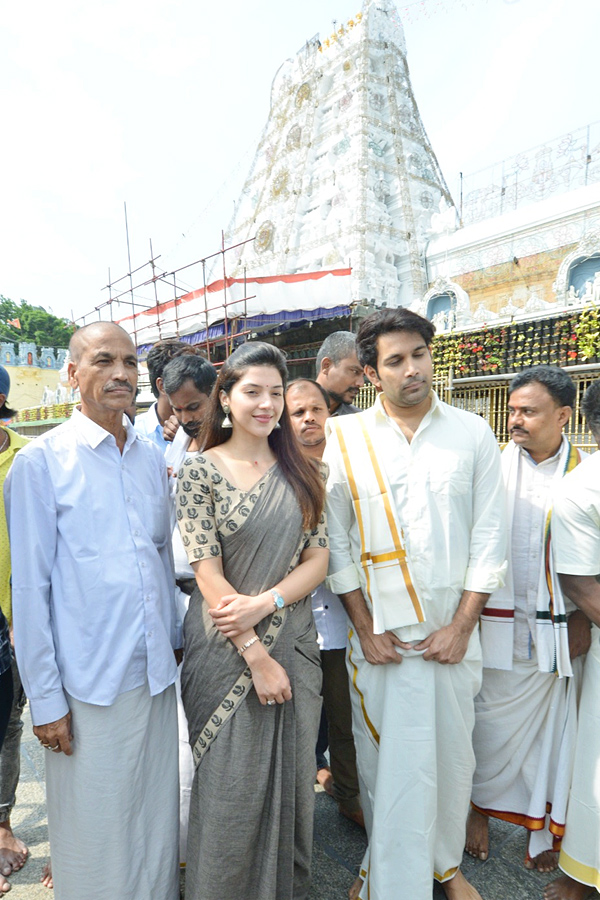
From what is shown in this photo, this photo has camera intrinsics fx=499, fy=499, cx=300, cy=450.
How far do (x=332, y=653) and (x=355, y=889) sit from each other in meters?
0.84

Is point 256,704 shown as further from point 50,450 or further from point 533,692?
point 533,692

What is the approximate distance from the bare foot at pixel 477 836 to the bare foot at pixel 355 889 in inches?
21.8

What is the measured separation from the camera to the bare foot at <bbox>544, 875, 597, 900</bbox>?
1908 mm

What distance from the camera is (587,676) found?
200 cm

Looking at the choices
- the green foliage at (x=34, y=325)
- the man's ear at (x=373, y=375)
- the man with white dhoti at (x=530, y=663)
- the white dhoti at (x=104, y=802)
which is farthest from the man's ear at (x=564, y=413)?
the green foliage at (x=34, y=325)

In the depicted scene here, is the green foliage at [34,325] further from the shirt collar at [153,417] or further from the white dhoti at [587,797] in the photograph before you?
the white dhoti at [587,797]

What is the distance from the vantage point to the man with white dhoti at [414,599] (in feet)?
5.95

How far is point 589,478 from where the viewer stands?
74.5 inches

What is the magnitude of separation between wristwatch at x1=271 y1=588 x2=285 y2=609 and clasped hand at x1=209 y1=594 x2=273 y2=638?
37 millimetres

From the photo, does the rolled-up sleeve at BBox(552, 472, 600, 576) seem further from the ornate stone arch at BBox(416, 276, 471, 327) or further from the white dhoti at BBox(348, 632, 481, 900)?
the ornate stone arch at BBox(416, 276, 471, 327)

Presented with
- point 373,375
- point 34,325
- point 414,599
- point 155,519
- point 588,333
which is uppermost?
point 34,325

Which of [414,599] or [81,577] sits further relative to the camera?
[414,599]

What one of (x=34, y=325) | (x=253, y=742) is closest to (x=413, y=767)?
(x=253, y=742)

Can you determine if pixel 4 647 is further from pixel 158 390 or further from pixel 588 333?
pixel 588 333
